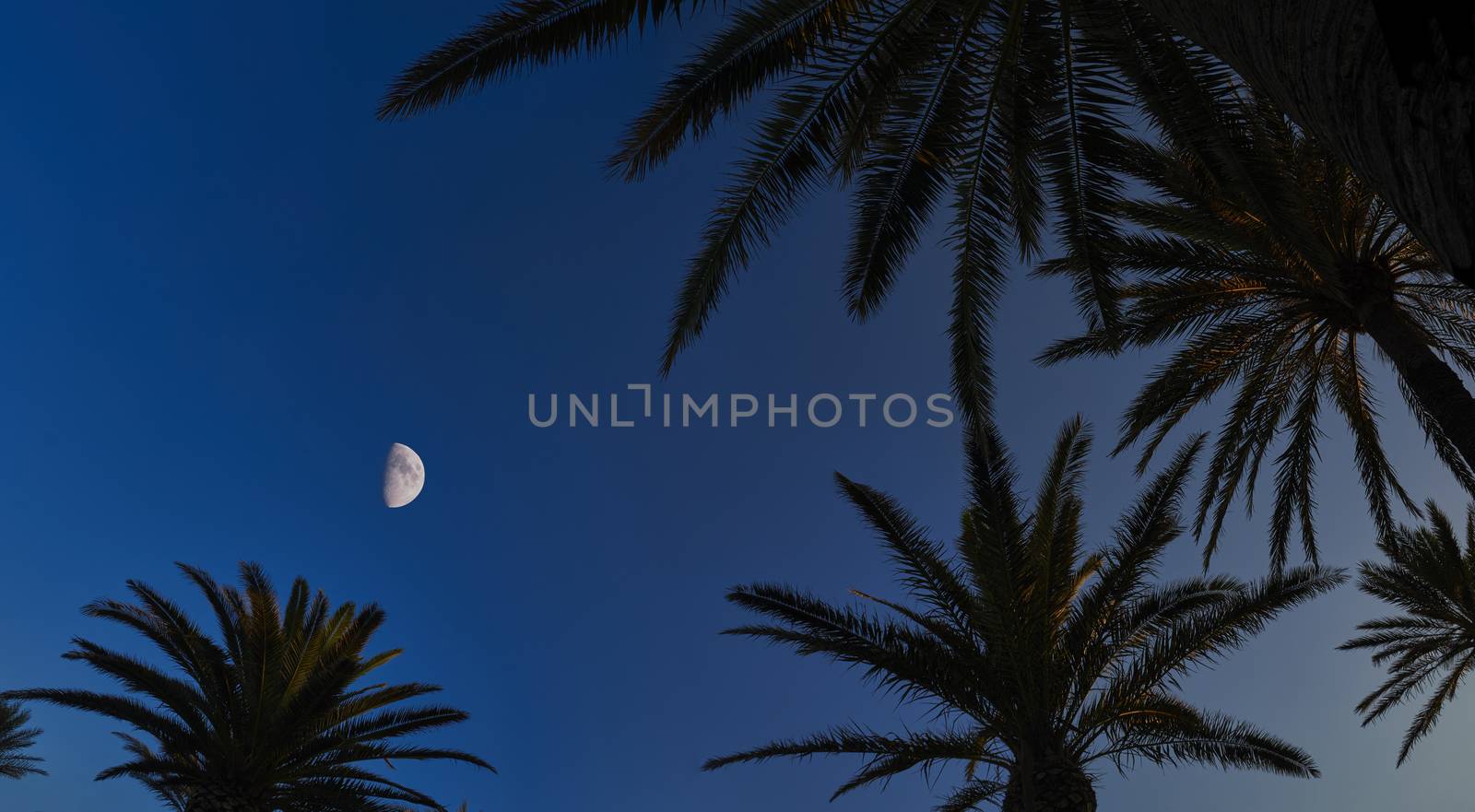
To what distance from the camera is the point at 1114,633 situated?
11.7 meters

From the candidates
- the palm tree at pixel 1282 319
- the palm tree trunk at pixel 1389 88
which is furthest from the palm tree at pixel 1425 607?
the palm tree trunk at pixel 1389 88

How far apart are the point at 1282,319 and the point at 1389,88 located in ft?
35.2

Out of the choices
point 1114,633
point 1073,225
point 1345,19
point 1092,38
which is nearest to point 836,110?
point 1092,38

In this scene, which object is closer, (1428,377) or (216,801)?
(1428,377)

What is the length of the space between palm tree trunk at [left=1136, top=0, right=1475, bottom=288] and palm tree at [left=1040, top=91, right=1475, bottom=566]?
A: 6.37m

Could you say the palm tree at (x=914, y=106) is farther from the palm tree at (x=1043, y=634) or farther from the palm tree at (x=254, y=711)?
the palm tree at (x=254, y=711)

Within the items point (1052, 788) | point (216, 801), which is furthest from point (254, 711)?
point (1052, 788)

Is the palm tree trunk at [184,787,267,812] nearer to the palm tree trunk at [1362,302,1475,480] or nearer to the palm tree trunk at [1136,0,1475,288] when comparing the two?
the palm tree trunk at [1362,302,1475,480]

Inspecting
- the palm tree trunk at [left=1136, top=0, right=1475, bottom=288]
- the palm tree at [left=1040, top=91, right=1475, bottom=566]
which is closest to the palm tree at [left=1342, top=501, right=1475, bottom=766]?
the palm tree at [left=1040, top=91, right=1475, bottom=566]

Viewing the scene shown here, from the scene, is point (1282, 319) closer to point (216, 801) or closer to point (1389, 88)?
point (1389, 88)

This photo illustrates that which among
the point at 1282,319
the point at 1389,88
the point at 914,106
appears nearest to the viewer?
the point at 1389,88

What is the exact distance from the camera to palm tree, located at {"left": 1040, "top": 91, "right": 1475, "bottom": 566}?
30.2 ft

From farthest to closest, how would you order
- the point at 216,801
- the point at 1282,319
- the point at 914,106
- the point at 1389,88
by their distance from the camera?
the point at 216,801 < the point at 1282,319 < the point at 914,106 < the point at 1389,88

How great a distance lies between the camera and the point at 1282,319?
35.9ft
